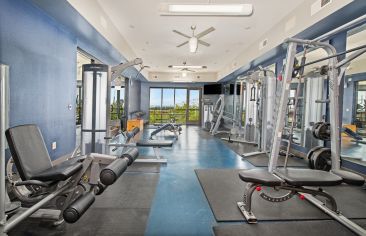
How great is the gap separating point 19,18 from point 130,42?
411 cm

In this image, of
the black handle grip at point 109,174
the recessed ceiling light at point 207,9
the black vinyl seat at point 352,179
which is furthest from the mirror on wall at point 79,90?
the black vinyl seat at point 352,179

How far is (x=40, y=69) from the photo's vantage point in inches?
130

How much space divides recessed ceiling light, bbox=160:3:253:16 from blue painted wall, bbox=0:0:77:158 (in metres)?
1.79

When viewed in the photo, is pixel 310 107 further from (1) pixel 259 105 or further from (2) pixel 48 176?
(2) pixel 48 176

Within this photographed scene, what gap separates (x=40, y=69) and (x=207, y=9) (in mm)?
2511

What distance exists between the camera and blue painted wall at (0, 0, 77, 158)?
2.75m

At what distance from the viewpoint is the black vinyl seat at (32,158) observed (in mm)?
1845

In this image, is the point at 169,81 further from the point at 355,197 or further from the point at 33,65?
the point at 355,197

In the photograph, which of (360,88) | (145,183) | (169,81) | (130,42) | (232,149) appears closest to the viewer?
(145,183)

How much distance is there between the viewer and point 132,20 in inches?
198

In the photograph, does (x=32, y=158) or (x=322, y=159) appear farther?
(x=322, y=159)

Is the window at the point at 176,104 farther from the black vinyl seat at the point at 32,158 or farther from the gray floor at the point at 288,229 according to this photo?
the gray floor at the point at 288,229

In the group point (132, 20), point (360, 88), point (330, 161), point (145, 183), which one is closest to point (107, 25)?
point (132, 20)

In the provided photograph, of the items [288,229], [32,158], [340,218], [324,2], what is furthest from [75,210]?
[324,2]
